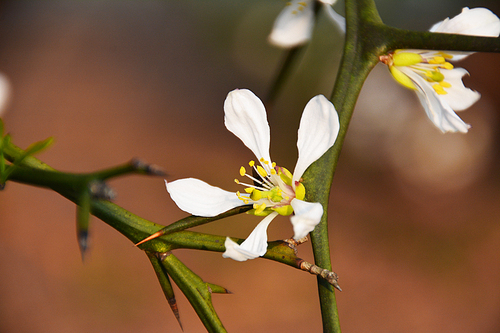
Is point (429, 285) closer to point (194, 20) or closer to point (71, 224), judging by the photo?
point (71, 224)

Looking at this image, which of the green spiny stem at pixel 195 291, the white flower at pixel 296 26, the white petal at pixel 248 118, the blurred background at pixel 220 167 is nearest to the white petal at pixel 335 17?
the white flower at pixel 296 26

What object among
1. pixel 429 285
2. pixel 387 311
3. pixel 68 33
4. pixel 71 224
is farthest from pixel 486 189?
pixel 68 33

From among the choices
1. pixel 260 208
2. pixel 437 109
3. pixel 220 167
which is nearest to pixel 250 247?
pixel 260 208

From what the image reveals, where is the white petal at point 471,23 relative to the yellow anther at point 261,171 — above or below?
above

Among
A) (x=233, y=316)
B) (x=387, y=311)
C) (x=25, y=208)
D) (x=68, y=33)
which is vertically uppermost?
(x=68, y=33)

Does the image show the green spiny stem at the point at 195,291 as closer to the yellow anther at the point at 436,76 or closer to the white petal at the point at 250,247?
the white petal at the point at 250,247

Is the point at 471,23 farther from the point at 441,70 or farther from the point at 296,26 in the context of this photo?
the point at 296,26
